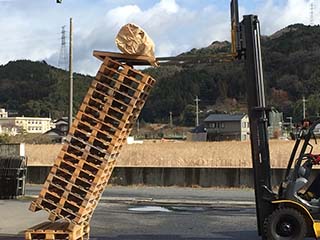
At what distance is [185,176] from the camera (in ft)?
81.7

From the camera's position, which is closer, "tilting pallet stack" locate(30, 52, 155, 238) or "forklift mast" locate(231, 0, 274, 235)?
"tilting pallet stack" locate(30, 52, 155, 238)

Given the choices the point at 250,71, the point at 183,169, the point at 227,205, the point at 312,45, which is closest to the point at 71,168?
the point at 250,71

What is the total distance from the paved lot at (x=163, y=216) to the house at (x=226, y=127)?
293ft

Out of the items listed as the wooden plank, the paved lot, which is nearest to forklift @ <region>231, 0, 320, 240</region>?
the paved lot

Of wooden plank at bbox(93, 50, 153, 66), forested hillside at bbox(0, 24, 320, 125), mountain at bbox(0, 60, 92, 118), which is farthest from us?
forested hillside at bbox(0, 24, 320, 125)

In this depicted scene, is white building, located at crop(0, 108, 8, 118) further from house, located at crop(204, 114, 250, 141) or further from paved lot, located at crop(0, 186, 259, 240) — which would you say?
paved lot, located at crop(0, 186, 259, 240)

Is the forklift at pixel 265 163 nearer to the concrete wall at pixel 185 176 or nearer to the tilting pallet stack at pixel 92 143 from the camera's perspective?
the tilting pallet stack at pixel 92 143

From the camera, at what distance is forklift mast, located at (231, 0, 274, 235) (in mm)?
10242

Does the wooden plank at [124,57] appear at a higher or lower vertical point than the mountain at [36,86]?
lower

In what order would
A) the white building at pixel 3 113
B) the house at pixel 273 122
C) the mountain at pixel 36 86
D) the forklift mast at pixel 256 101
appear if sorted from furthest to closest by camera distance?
the white building at pixel 3 113 < the mountain at pixel 36 86 < the house at pixel 273 122 < the forklift mast at pixel 256 101

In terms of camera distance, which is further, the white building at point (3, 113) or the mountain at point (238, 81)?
the mountain at point (238, 81)

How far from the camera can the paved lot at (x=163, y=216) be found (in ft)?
39.6

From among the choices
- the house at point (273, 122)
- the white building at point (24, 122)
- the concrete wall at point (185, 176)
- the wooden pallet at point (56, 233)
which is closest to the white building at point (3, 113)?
the white building at point (24, 122)

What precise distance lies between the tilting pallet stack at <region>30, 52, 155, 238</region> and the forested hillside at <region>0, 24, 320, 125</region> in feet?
454
